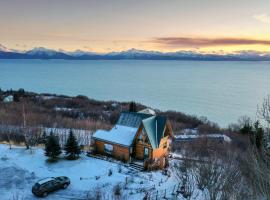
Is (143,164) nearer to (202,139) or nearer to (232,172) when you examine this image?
(232,172)

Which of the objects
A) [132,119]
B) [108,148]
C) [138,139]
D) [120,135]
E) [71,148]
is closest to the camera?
[71,148]

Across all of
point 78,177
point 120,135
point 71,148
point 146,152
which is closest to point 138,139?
point 146,152

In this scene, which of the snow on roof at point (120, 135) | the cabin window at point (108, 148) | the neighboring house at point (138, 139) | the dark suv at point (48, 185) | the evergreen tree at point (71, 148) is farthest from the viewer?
the cabin window at point (108, 148)

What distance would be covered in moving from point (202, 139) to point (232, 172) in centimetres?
2694

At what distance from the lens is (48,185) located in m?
22.8

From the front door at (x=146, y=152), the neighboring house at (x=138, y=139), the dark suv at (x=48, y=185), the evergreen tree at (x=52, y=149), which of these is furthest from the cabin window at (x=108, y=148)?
the dark suv at (x=48, y=185)

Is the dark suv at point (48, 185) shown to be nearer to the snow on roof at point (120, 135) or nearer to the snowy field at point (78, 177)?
the snowy field at point (78, 177)

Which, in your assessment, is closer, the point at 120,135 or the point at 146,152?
the point at 146,152

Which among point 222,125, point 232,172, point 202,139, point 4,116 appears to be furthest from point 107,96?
point 232,172

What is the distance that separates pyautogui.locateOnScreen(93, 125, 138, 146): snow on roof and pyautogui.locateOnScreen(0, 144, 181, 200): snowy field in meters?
2.44

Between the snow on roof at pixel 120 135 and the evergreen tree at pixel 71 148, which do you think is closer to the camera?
the evergreen tree at pixel 71 148

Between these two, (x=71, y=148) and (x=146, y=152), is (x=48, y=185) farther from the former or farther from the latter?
(x=146, y=152)

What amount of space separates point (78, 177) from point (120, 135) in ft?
22.9

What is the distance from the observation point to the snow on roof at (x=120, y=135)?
30234 millimetres
